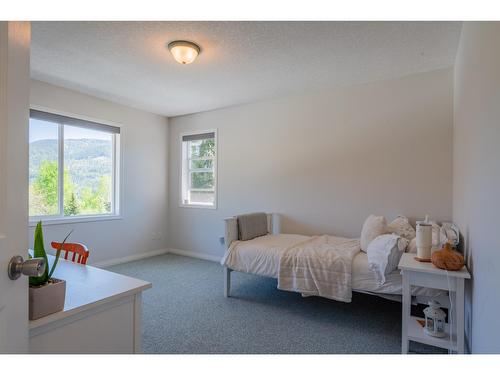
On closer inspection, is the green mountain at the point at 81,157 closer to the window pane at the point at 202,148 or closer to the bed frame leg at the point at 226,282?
the window pane at the point at 202,148

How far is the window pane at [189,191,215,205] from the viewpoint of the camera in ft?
15.7

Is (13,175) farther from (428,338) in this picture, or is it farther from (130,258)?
(130,258)

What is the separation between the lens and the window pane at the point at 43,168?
11.4ft

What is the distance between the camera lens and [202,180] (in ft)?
16.1

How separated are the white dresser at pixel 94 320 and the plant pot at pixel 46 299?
20 mm

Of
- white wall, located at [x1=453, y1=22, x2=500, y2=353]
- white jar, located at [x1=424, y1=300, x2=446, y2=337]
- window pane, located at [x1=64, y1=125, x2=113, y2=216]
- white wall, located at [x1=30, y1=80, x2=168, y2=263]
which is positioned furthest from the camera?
window pane, located at [x1=64, y1=125, x2=113, y2=216]

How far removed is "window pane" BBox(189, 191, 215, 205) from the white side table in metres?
3.25

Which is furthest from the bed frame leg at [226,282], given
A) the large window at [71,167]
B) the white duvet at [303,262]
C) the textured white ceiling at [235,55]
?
the large window at [71,167]

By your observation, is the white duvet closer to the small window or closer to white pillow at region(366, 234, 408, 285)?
white pillow at region(366, 234, 408, 285)

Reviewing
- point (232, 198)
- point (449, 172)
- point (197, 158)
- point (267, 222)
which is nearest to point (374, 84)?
point (449, 172)

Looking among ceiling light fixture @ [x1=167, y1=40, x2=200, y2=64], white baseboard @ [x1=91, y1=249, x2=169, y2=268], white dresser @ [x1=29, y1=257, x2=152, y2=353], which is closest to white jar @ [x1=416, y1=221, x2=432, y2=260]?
white dresser @ [x1=29, y1=257, x2=152, y2=353]

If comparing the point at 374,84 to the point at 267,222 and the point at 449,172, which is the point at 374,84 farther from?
the point at 267,222

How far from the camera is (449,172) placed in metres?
2.99

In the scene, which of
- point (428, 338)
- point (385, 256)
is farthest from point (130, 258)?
point (428, 338)
